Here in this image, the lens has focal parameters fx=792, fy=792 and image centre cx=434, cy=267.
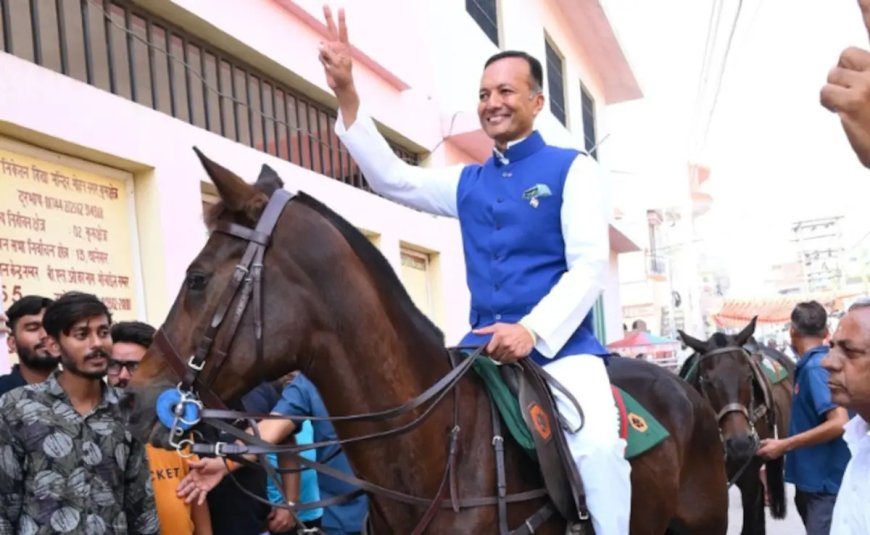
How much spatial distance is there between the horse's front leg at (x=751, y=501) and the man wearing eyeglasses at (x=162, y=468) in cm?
424

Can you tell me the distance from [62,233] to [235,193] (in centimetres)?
332

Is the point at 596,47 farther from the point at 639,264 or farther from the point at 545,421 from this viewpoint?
the point at 639,264

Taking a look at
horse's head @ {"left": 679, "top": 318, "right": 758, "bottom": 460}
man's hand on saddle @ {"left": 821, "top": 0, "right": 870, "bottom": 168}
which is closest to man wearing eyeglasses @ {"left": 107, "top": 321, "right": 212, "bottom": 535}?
man's hand on saddle @ {"left": 821, "top": 0, "right": 870, "bottom": 168}

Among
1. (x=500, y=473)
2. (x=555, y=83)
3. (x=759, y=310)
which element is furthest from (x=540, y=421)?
(x=759, y=310)

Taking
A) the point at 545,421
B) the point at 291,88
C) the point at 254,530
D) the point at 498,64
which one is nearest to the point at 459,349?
the point at 545,421

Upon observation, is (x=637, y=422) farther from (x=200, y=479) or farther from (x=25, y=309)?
(x=25, y=309)

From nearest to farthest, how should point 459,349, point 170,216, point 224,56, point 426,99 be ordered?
point 459,349 → point 170,216 → point 224,56 → point 426,99

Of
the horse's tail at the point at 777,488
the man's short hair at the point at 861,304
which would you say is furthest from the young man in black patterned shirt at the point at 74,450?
the horse's tail at the point at 777,488

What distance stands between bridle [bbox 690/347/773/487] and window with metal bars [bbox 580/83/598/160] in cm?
1446

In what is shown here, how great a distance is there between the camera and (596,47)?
66.3 ft

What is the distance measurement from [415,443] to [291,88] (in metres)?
6.26

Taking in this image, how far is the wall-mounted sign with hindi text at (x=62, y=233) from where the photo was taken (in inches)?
192

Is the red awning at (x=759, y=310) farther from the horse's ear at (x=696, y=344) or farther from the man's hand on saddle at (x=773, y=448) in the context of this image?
the man's hand on saddle at (x=773, y=448)

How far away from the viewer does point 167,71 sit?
6379 millimetres
